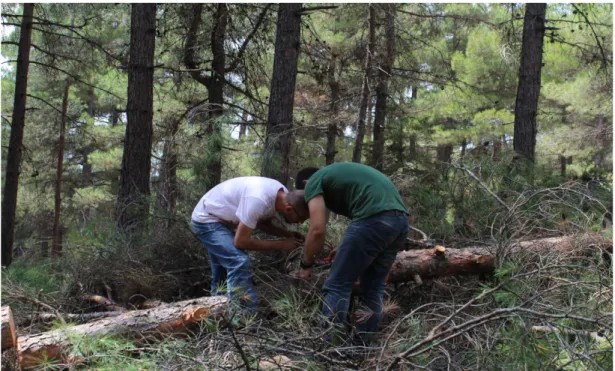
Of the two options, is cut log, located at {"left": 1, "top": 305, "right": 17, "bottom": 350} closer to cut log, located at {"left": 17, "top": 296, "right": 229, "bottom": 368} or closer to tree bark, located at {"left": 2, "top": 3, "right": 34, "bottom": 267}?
cut log, located at {"left": 17, "top": 296, "right": 229, "bottom": 368}

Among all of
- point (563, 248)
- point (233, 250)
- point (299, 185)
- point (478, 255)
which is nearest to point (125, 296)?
point (233, 250)

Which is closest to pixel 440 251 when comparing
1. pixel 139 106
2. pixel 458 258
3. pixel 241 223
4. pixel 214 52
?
pixel 458 258

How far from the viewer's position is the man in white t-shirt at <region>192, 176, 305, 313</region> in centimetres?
366

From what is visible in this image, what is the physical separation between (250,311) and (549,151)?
1350 cm

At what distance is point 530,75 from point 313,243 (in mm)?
5400

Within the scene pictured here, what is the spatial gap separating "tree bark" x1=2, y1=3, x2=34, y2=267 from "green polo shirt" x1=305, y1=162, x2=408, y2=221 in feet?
23.0

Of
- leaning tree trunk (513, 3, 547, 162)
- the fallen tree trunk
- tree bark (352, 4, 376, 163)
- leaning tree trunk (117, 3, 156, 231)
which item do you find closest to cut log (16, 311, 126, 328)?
the fallen tree trunk

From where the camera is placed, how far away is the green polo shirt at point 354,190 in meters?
3.38

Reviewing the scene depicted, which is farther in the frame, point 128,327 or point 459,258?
point 459,258

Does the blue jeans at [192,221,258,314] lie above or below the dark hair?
below

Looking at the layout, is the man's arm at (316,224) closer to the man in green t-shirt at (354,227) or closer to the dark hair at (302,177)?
the man in green t-shirt at (354,227)

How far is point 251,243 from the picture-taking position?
3.71 m

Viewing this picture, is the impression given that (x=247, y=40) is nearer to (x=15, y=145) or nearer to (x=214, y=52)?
(x=214, y=52)

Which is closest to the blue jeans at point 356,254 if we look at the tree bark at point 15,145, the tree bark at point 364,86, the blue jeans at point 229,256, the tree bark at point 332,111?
the blue jeans at point 229,256
